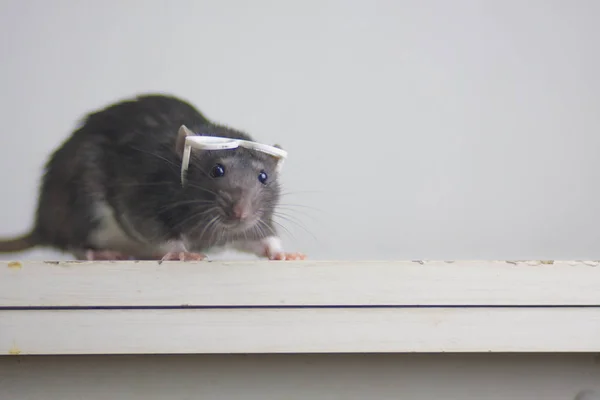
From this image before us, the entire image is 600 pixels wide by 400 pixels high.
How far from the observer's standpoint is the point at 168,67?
1.50m

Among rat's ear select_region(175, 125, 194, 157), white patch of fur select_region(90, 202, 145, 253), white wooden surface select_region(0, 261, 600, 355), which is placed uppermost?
rat's ear select_region(175, 125, 194, 157)

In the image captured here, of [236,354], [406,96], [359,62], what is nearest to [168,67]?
[359,62]

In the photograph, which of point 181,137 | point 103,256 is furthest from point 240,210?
point 103,256

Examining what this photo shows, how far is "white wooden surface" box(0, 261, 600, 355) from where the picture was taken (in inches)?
26.0

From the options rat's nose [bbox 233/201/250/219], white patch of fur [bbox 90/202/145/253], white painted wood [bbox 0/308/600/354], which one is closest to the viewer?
white painted wood [bbox 0/308/600/354]

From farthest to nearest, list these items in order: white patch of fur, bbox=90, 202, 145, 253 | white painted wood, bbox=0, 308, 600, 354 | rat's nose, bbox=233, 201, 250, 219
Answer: white patch of fur, bbox=90, 202, 145, 253, rat's nose, bbox=233, 201, 250, 219, white painted wood, bbox=0, 308, 600, 354

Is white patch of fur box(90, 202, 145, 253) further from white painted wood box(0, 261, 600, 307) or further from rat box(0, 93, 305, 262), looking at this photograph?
white painted wood box(0, 261, 600, 307)

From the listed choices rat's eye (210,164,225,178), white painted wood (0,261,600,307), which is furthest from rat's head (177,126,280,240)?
white painted wood (0,261,600,307)

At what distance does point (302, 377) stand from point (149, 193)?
1.41 ft

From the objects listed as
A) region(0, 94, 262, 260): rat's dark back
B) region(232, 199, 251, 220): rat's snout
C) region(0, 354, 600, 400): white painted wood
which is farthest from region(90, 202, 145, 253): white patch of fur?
region(0, 354, 600, 400): white painted wood

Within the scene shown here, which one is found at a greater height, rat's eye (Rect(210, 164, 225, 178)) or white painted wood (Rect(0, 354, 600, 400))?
rat's eye (Rect(210, 164, 225, 178))

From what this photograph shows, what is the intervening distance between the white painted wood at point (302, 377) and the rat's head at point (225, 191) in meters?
0.27

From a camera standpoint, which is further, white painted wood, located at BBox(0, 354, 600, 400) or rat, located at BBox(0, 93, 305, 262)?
rat, located at BBox(0, 93, 305, 262)

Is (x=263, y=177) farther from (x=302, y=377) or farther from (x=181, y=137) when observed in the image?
(x=302, y=377)
